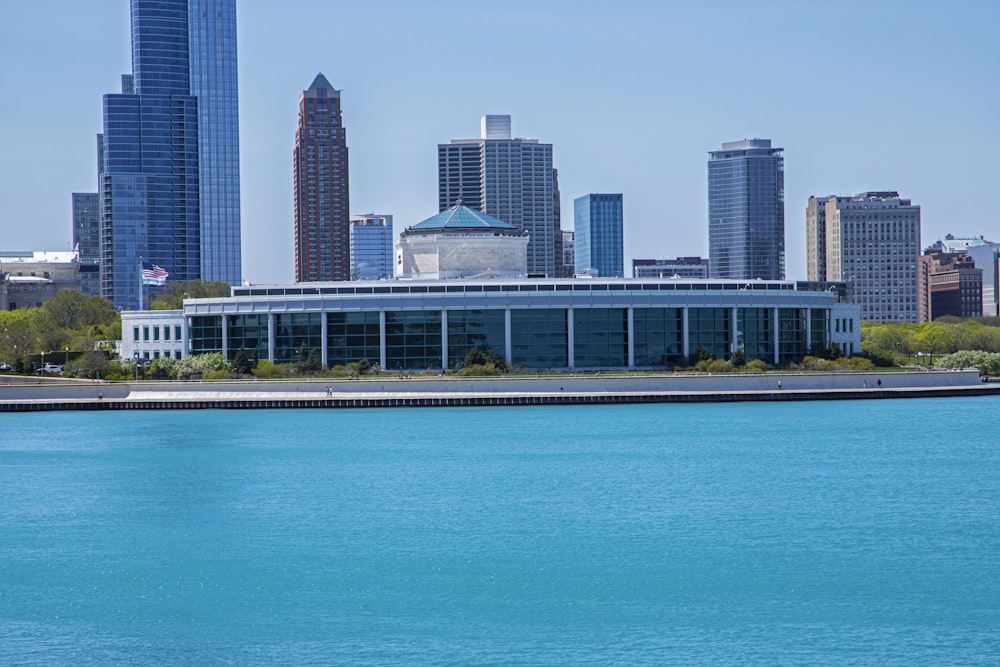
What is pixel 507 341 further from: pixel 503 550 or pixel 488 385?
pixel 503 550

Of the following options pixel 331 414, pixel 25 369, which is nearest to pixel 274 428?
pixel 331 414

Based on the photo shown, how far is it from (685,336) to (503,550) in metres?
66.7

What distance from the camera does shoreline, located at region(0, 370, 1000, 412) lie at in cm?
9106

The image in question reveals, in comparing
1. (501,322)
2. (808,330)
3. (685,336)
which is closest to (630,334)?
(685,336)

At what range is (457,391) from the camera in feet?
301

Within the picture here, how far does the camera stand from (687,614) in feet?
109

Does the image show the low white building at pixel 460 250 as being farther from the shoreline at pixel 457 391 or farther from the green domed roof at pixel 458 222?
the shoreline at pixel 457 391

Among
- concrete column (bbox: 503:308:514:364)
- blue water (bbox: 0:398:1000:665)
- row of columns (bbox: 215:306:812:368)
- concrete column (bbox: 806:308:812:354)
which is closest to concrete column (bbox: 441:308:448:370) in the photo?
row of columns (bbox: 215:306:812:368)

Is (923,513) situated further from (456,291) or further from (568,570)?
(456,291)

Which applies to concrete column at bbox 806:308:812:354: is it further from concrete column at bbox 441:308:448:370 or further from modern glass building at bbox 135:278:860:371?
concrete column at bbox 441:308:448:370

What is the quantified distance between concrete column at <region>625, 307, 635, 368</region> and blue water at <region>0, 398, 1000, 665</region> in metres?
34.2

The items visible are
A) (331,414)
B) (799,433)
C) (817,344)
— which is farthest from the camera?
(817,344)

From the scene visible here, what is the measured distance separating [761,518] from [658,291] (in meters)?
60.8

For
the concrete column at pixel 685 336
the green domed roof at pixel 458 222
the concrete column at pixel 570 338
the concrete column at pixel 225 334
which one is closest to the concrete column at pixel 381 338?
the concrete column at pixel 225 334
